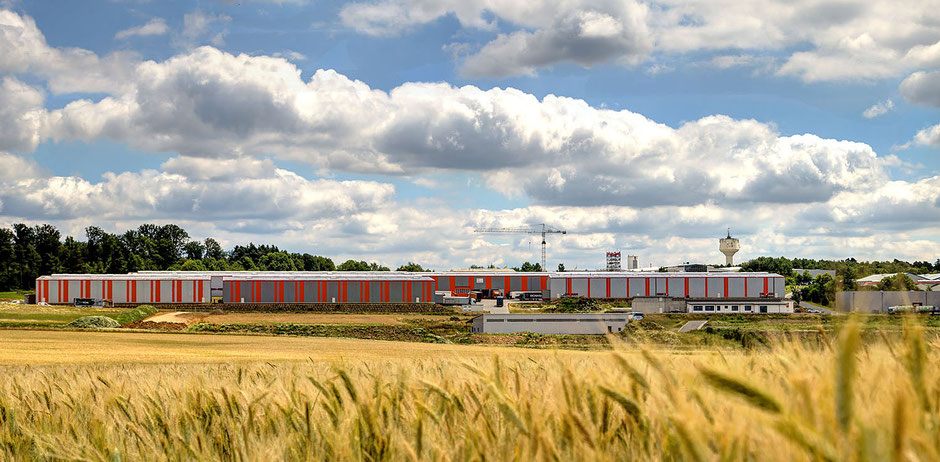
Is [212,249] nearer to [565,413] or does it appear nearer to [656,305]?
[656,305]

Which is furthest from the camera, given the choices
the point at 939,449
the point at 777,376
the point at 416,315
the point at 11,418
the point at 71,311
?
the point at 416,315

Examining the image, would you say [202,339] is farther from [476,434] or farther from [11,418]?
[476,434]

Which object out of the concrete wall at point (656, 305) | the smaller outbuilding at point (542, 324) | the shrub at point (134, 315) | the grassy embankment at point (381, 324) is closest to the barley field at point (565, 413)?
the grassy embankment at point (381, 324)

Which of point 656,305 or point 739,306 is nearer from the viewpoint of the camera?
point 656,305

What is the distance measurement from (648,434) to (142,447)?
172 inches

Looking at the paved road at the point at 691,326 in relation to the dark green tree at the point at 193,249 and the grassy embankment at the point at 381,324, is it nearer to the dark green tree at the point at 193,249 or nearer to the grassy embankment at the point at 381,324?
the grassy embankment at the point at 381,324

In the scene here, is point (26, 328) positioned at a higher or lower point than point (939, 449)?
lower

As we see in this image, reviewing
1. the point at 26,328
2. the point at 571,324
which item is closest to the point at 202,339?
the point at 26,328

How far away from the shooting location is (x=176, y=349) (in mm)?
36344

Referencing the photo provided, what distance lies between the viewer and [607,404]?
433 cm

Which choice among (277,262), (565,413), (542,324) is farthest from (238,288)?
(565,413)

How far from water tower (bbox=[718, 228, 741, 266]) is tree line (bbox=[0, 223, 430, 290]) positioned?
294 feet

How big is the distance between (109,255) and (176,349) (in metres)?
128

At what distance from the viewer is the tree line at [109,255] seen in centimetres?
13975
